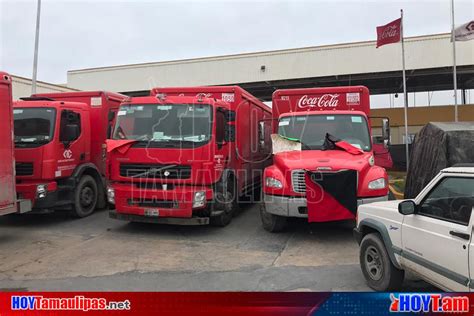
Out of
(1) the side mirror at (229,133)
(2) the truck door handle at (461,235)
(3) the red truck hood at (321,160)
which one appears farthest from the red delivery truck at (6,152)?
(2) the truck door handle at (461,235)

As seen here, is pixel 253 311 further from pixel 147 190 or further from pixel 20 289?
pixel 147 190

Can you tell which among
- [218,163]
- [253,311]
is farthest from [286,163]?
[253,311]

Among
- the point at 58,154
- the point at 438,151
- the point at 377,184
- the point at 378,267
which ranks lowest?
the point at 378,267

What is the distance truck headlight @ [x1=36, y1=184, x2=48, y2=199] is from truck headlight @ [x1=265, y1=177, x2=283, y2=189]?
4.82 metres

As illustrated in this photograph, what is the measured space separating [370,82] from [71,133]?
29823 mm

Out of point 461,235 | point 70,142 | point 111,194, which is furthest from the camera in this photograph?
point 70,142

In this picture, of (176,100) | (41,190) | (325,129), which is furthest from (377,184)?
(41,190)

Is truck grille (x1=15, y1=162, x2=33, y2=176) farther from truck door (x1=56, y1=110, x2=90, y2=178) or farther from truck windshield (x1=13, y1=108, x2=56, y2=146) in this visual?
truck door (x1=56, y1=110, x2=90, y2=178)

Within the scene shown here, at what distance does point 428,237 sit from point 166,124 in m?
5.48

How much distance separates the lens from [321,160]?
25.6ft

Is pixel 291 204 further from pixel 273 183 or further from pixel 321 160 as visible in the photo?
pixel 321 160

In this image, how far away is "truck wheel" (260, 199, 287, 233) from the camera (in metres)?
8.27

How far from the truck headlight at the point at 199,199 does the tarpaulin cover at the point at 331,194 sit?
1957 millimetres

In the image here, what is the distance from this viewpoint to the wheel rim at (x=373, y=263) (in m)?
5.12
